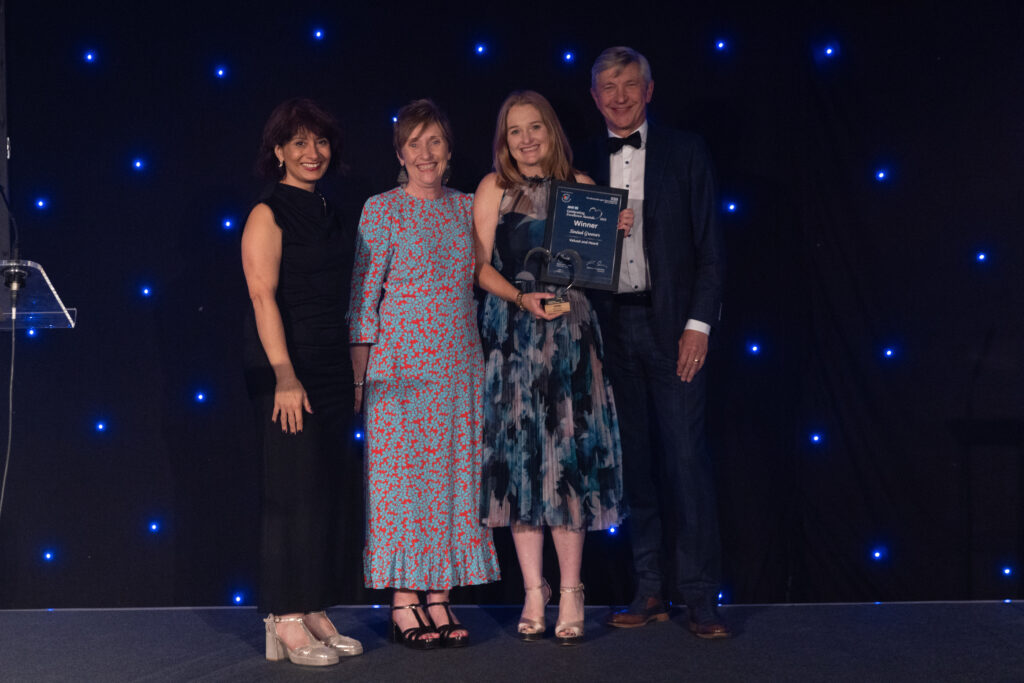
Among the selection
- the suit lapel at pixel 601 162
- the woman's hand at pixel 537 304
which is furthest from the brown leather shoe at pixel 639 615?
the suit lapel at pixel 601 162

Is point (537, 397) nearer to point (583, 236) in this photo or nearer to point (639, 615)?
point (583, 236)

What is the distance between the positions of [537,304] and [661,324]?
0.48m

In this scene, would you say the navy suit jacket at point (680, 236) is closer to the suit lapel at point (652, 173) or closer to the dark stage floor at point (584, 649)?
the suit lapel at point (652, 173)

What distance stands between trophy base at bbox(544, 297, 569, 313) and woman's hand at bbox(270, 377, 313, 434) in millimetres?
778

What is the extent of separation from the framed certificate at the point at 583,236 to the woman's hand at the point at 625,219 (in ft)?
0.05

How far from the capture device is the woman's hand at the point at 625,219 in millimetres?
3348

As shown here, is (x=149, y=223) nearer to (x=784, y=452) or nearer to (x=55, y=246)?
(x=55, y=246)

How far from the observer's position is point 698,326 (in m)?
3.44

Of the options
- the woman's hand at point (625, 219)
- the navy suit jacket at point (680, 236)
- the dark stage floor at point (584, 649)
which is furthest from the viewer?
the navy suit jacket at point (680, 236)

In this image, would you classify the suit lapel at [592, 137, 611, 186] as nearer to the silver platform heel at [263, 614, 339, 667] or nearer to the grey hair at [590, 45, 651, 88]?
the grey hair at [590, 45, 651, 88]

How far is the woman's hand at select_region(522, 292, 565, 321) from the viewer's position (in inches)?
127

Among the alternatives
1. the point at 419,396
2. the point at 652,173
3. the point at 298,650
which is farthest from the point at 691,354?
the point at 298,650

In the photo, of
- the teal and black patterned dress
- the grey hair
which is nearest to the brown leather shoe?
the teal and black patterned dress

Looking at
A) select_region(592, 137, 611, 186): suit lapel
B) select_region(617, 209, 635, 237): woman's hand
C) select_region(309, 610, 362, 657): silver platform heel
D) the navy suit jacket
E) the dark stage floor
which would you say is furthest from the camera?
select_region(592, 137, 611, 186): suit lapel
